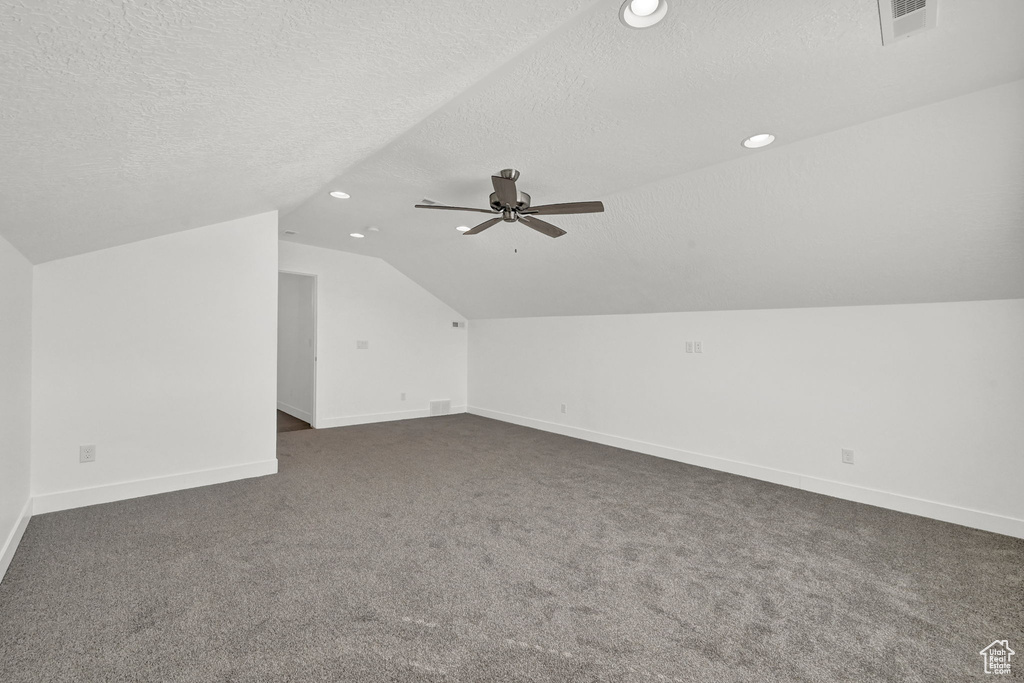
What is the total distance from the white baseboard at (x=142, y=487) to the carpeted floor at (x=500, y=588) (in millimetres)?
132

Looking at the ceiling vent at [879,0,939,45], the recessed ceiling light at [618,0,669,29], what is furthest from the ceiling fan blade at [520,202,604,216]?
the ceiling vent at [879,0,939,45]

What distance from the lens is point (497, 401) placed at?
23.3 ft

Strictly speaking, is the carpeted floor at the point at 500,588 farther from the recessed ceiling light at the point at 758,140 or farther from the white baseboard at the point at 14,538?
the recessed ceiling light at the point at 758,140

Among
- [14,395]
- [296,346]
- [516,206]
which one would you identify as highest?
[516,206]

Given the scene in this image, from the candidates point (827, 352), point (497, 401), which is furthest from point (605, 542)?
point (497, 401)

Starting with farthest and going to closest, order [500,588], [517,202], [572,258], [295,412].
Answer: [295,412] → [572,258] → [517,202] → [500,588]

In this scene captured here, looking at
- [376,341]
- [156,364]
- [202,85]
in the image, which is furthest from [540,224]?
[376,341]

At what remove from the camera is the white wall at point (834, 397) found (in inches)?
121

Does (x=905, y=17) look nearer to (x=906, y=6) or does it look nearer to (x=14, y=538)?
(x=906, y=6)

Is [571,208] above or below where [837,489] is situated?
above

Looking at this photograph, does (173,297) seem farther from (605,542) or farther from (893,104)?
(893,104)

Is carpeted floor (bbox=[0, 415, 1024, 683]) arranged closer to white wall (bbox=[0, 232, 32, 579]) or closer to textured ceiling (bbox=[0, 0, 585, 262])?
white wall (bbox=[0, 232, 32, 579])

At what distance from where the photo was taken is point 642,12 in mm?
1624

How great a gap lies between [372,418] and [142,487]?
321cm
